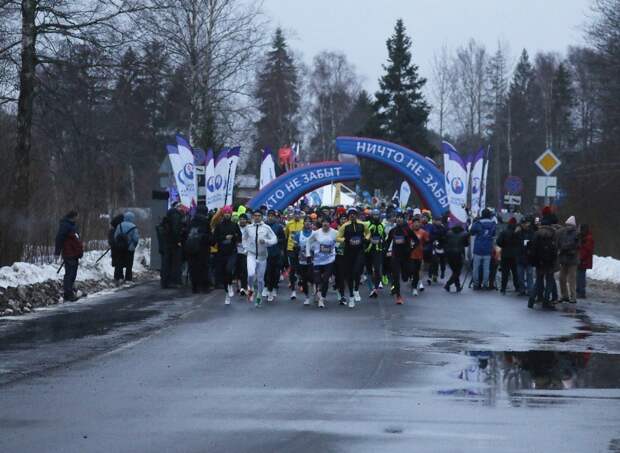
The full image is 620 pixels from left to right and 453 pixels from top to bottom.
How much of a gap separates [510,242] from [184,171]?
8.71 m

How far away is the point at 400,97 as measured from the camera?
8306 cm

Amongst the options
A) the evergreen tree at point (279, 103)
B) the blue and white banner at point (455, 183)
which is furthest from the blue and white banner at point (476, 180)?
the evergreen tree at point (279, 103)

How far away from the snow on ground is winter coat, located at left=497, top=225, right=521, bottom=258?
9092mm

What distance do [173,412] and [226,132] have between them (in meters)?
44.8

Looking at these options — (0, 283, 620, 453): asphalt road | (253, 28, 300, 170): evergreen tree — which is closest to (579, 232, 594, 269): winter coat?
(0, 283, 620, 453): asphalt road

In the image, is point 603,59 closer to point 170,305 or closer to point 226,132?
point 226,132

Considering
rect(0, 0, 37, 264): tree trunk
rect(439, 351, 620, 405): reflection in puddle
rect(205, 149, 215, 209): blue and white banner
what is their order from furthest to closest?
rect(205, 149, 215, 209): blue and white banner
rect(0, 0, 37, 264): tree trunk
rect(439, 351, 620, 405): reflection in puddle

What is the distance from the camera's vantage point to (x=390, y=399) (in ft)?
37.0

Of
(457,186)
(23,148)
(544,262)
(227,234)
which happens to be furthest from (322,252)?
(457,186)

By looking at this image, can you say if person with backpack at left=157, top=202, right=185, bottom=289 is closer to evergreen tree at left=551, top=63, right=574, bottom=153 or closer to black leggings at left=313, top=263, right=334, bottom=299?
black leggings at left=313, top=263, right=334, bottom=299

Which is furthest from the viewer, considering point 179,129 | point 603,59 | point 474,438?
point 179,129

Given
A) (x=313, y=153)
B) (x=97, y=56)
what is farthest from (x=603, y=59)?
(x=313, y=153)

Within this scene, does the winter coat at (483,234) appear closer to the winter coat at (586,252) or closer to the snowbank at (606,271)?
the winter coat at (586,252)

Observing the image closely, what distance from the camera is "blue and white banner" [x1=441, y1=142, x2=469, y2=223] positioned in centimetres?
3503
